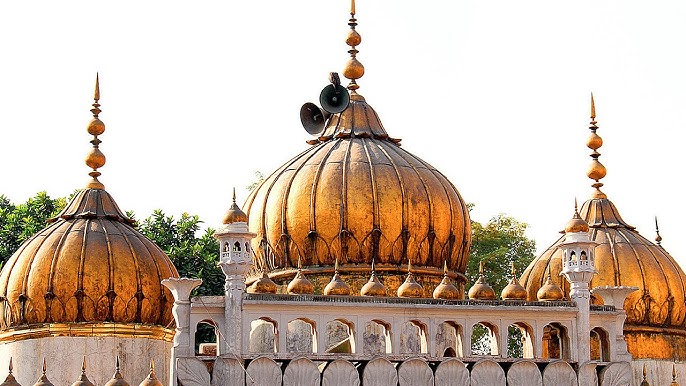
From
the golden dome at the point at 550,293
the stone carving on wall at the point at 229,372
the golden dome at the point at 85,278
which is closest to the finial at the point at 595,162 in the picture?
the golden dome at the point at 550,293

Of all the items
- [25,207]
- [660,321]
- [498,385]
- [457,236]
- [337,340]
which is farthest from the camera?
[25,207]

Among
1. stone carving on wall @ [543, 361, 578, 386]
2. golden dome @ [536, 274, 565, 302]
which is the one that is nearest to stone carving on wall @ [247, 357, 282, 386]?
stone carving on wall @ [543, 361, 578, 386]

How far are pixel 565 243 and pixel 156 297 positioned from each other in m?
8.28

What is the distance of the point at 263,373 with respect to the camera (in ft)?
89.4

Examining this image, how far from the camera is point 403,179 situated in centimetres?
3247

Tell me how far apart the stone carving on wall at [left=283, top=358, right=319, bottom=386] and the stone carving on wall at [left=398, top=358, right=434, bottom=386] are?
1.40 meters

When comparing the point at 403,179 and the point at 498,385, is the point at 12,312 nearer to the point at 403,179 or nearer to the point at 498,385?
the point at 403,179

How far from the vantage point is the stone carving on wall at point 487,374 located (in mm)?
28016

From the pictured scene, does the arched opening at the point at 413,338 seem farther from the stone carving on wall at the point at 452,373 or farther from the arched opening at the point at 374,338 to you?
the stone carving on wall at the point at 452,373

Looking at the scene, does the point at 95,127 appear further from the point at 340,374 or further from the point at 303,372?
the point at 340,374

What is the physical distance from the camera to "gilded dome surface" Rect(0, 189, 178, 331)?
1267 inches

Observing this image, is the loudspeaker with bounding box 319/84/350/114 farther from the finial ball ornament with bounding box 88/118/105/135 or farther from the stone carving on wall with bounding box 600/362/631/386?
the stone carving on wall with bounding box 600/362/631/386

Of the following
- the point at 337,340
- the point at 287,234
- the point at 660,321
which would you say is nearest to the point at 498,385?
the point at 337,340

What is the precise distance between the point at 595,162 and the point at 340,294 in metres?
10.7
